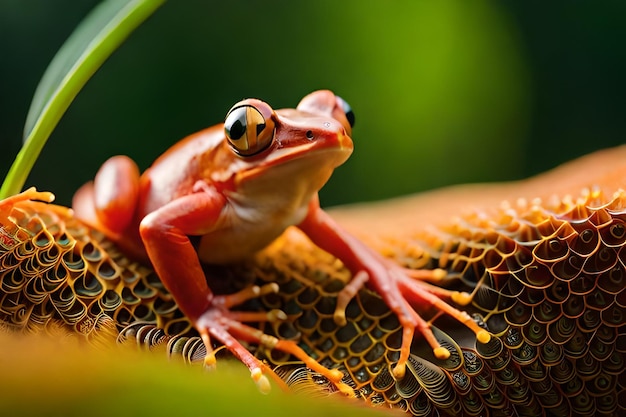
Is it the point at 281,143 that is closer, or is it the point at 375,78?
the point at 281,143

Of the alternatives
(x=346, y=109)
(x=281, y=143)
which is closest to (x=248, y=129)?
(x=281, y=143)

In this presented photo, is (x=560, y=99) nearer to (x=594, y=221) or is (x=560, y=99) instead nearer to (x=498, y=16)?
(x=498, y=16)

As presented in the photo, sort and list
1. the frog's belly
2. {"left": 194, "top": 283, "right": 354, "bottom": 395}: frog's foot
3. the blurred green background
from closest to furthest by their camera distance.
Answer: {"left": 194, "top": 283, "right": 354, "bottom": 395}: frog's foot < the frog's belly < the blurred green background

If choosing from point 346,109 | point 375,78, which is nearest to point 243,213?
point 346,109

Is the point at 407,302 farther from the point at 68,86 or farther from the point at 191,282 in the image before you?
the point at 68,86

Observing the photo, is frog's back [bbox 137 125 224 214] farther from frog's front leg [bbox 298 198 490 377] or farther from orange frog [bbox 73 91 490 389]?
frog's front leg [bbox 298 198 490 377]

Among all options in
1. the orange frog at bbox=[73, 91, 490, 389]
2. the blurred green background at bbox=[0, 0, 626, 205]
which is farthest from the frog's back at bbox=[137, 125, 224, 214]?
the blurred green background at bbox=[0, 0, 626, 205]

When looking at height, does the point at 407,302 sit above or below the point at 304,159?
below
